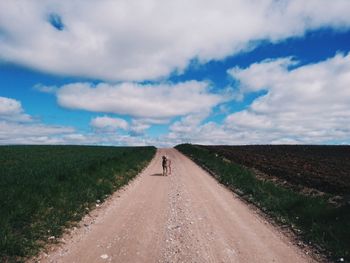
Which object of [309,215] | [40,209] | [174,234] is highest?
[40,209]

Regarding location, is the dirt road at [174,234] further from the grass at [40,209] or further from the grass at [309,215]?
the grass at [309,215]

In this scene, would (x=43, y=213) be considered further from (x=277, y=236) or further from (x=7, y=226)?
(x=277, y=236)

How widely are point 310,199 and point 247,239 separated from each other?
6.65m

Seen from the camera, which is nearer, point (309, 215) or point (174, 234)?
point (174, 234)

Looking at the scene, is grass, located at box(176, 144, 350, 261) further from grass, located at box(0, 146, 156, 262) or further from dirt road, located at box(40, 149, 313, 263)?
grass, located at box(0, 146, 156, 262)

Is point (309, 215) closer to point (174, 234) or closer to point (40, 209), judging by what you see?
point (174, 234)

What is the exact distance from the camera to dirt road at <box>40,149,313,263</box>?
382 inches

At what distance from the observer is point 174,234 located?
1167 cm

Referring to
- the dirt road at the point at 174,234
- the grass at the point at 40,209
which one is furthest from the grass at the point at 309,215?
the grass at the point at 40,209

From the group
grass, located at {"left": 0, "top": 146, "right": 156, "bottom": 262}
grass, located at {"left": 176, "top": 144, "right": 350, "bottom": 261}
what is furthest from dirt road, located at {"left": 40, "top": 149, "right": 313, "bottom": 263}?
grass, located at {"left": 176, "top": 144, "right": 350, "bottom": 261}

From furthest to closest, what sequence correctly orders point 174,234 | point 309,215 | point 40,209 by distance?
point 309,215 < point 40,209 < point 174,234

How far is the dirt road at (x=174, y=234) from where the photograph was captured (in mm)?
9711

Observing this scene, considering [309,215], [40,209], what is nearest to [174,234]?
[40,209]

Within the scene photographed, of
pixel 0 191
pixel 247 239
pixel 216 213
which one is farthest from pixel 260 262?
pixel 0 191
